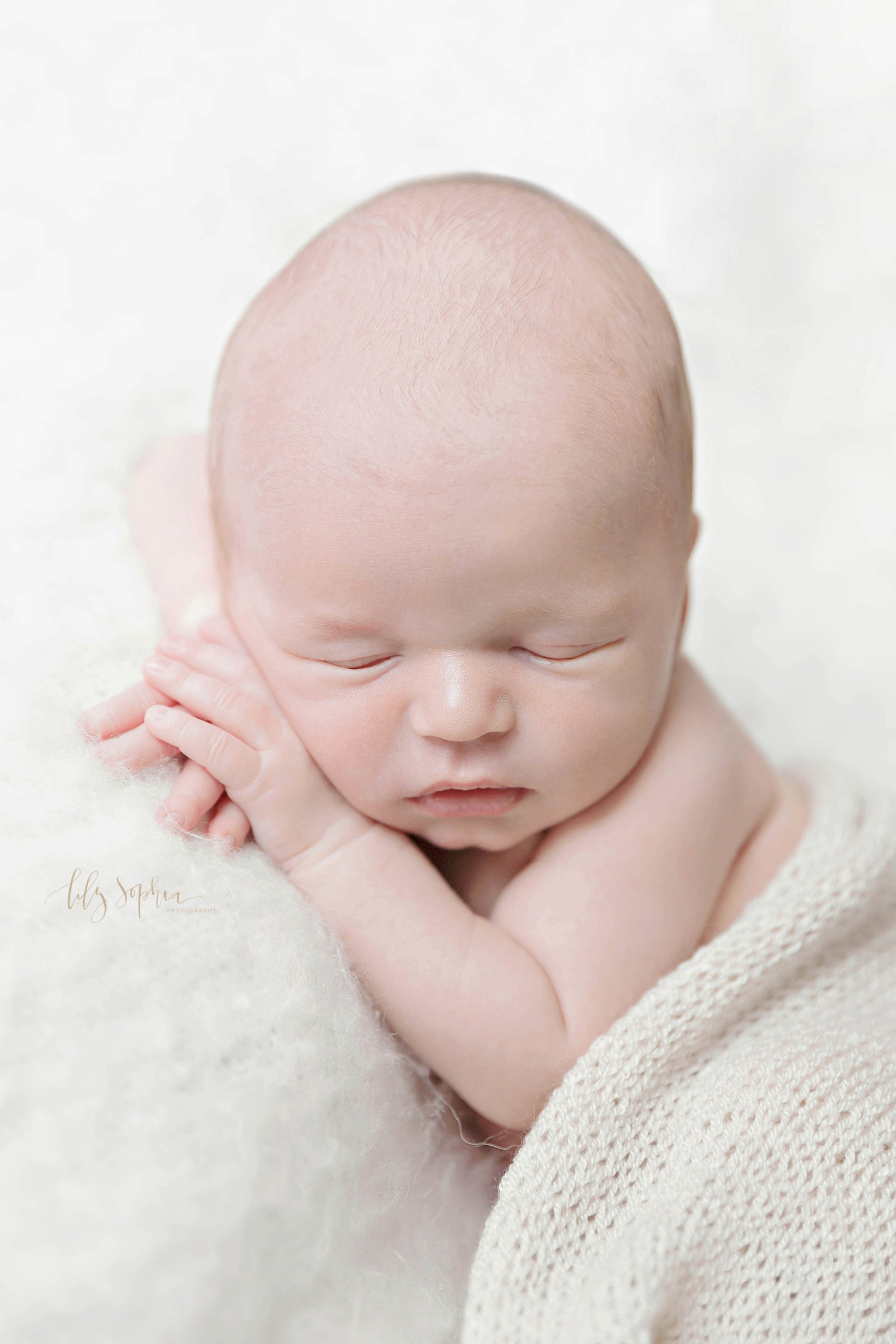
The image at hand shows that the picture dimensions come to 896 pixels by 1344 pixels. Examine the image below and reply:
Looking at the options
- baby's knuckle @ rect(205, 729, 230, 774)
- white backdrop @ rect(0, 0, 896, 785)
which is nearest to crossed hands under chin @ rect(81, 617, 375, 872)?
baby's knuckle @ rect(205, 729, 230, 774)

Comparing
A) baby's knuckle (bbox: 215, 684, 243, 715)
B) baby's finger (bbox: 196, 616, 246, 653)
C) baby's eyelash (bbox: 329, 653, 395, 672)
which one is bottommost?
baby's knuckle (bbox: 215, 684, 243, 715)

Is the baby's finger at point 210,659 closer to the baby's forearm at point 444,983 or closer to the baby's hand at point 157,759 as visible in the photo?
the baby's hand at point 157,759

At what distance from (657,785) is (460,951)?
0.24 metres

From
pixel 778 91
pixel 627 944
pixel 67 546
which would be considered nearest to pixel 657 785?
pixel 627 944

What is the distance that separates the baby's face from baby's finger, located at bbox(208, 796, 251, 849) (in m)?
0.08

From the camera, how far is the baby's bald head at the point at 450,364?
0.87 metres

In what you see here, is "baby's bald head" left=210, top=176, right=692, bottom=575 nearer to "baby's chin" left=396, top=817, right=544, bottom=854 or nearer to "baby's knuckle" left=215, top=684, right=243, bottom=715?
"baby's knuckle" left=215, top=684, right=243, bottom=715

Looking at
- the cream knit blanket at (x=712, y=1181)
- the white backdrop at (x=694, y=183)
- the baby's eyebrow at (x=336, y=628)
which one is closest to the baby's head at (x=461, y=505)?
the baby's eyebrow at (x=336, y=628)

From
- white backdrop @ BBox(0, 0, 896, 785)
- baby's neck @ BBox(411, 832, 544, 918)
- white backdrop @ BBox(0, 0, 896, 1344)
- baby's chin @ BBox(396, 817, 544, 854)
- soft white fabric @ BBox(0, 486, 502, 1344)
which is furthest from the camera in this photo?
white backdrop @ BBox(0, 0, 896, 785)

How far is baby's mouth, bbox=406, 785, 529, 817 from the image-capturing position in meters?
0.98

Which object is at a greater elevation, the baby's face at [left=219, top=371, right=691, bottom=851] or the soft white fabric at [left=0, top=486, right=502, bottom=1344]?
the baby's face at [left=219, top=371, right=691, bottom=851]

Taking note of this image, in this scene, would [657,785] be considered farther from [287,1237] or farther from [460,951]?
[287,1237]

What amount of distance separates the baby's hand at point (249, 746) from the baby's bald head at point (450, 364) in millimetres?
110

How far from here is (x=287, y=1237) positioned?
0.72 metres
